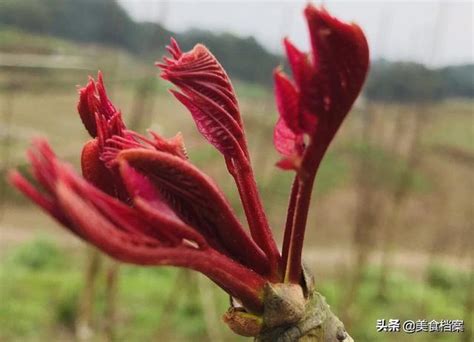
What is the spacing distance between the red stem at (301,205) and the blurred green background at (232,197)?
3.08 ft

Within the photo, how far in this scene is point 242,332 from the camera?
559mm

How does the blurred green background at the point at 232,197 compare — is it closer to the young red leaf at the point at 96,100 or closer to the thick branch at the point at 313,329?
the young red leaf at the point at 96,100

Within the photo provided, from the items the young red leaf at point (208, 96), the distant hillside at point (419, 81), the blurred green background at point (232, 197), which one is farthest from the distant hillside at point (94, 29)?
the young red leaf at point (208, 96)

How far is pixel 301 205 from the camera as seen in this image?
524mm

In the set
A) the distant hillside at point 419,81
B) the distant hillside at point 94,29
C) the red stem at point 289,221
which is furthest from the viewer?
the distant hillside at point 94,29

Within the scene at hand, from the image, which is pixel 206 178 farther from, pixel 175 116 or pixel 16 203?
pixel 175 116

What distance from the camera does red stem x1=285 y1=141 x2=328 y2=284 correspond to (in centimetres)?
50

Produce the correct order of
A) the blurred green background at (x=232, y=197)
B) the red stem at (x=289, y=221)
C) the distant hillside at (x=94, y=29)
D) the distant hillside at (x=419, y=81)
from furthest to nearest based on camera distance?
the distant hillside at (x=94, y=29)
the distant hillside at (x=419, y=81)
the blurred green background at (x=232, y=197)
the red stem at (x=289, y=221)

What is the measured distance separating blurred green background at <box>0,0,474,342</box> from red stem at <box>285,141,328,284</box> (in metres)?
0.94

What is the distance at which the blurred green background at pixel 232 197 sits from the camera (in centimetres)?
443

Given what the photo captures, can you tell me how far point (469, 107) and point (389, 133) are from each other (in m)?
2.29

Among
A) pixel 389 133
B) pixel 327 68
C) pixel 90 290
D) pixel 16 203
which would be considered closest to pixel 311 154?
pixel 327 68

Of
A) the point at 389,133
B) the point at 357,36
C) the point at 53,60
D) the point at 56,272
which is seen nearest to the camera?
the point at 357,36

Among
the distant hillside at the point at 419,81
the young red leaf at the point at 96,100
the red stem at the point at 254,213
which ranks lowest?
the distant hillside at the point at 419,81
